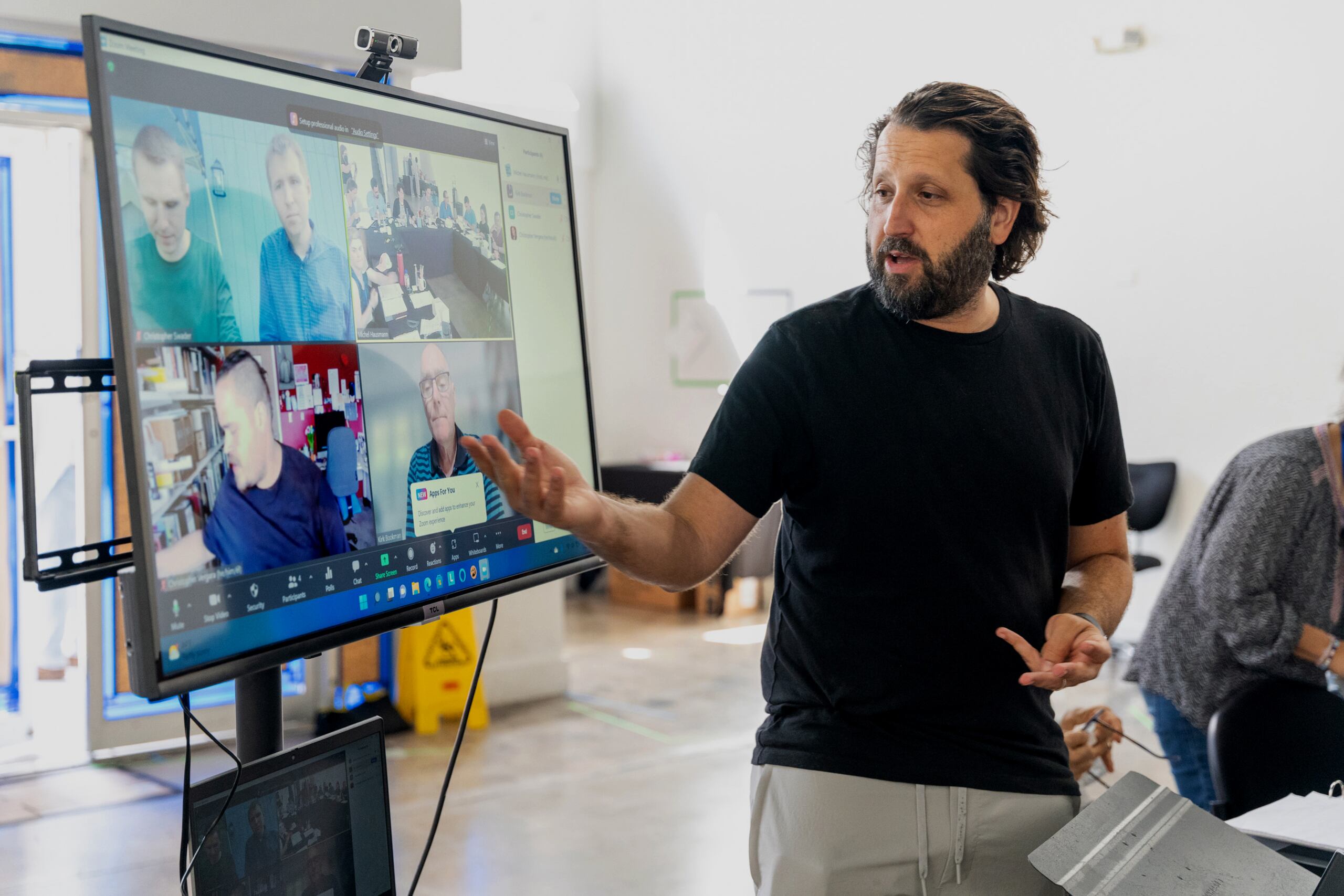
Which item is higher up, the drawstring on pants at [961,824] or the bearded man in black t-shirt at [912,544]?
the bearded man in black t-shirt at [912,544]

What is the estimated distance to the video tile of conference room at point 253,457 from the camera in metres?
1.08

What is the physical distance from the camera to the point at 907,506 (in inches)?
57.3

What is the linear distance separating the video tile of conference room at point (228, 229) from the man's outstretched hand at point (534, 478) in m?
0.28

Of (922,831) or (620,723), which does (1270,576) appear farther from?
(620,723)

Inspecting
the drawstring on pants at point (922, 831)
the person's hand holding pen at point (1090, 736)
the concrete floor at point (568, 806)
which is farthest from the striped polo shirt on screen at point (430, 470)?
the concrete floor at point (568, 806)

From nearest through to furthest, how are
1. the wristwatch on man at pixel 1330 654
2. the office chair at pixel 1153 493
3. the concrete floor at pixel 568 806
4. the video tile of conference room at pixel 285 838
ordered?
the video tile of conference room at pixel 285 838, the wristwatch on man at pixel 1330 654, the concrete floor at pixel 568 806, the office chair at pixel 1153 493

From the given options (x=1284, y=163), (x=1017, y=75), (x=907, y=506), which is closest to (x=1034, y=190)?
(x=907, y=506)

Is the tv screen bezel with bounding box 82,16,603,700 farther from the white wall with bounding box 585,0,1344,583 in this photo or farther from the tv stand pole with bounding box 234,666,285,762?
the white wall with bounding box 585,0,1344,583

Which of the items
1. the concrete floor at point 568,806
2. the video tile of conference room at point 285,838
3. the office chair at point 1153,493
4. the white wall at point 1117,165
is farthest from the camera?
the office chair at point 1153,493

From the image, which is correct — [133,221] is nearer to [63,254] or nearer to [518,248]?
[518,248]

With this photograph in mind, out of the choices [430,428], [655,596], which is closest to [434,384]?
[430,428]

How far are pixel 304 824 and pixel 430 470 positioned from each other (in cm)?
42

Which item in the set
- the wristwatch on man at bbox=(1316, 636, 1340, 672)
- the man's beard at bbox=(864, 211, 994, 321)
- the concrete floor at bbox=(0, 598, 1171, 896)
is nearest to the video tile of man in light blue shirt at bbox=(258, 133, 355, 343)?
the man's beard at bbox=(864, 211, 994, 321)

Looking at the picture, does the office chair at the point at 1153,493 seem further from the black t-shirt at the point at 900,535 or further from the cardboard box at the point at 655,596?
the black t-shirt at the point at 900,535
